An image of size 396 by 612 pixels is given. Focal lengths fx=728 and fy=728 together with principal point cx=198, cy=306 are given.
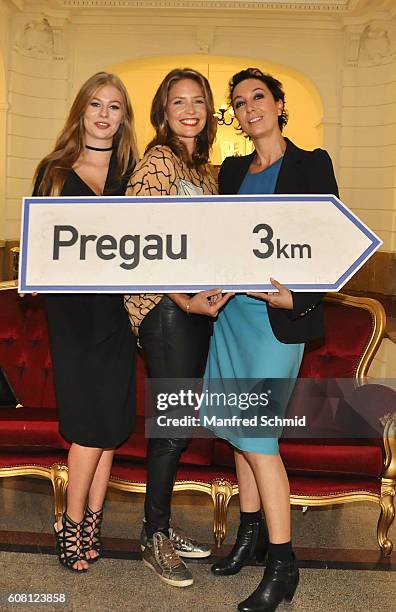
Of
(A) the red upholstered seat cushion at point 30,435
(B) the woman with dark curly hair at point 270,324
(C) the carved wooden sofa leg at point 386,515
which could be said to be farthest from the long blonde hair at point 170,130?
(C) the carved wooden sofa leg at point 386,515

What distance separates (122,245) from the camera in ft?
7.87

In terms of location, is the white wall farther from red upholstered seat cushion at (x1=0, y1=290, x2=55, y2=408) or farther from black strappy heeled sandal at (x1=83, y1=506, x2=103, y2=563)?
black strappy heeled sandal at (x1=83, y1=506, x2=103, y2=563)

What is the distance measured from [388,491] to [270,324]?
1.00 metres

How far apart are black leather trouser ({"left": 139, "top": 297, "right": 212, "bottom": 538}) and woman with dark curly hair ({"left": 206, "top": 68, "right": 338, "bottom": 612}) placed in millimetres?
127

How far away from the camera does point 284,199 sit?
2.38m

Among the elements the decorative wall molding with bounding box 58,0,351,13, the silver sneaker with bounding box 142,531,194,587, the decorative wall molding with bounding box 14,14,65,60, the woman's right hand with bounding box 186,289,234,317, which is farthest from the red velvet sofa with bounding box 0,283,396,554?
the decorative wall molding with bounding box 14,14,65,60

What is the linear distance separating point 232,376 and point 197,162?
76 centimetres

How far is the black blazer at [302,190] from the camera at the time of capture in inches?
92.9

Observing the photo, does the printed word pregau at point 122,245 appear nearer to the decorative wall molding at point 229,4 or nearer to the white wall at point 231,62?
the white wall at point 231,62

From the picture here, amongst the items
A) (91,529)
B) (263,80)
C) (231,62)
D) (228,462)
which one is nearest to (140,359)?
(228,462)

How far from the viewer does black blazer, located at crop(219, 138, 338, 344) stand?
236 cm

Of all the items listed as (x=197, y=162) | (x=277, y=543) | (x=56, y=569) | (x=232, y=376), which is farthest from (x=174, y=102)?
(x=56, y=569)

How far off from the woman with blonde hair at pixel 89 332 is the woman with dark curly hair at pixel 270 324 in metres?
0.37

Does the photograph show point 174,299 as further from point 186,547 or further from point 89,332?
point 186,547
